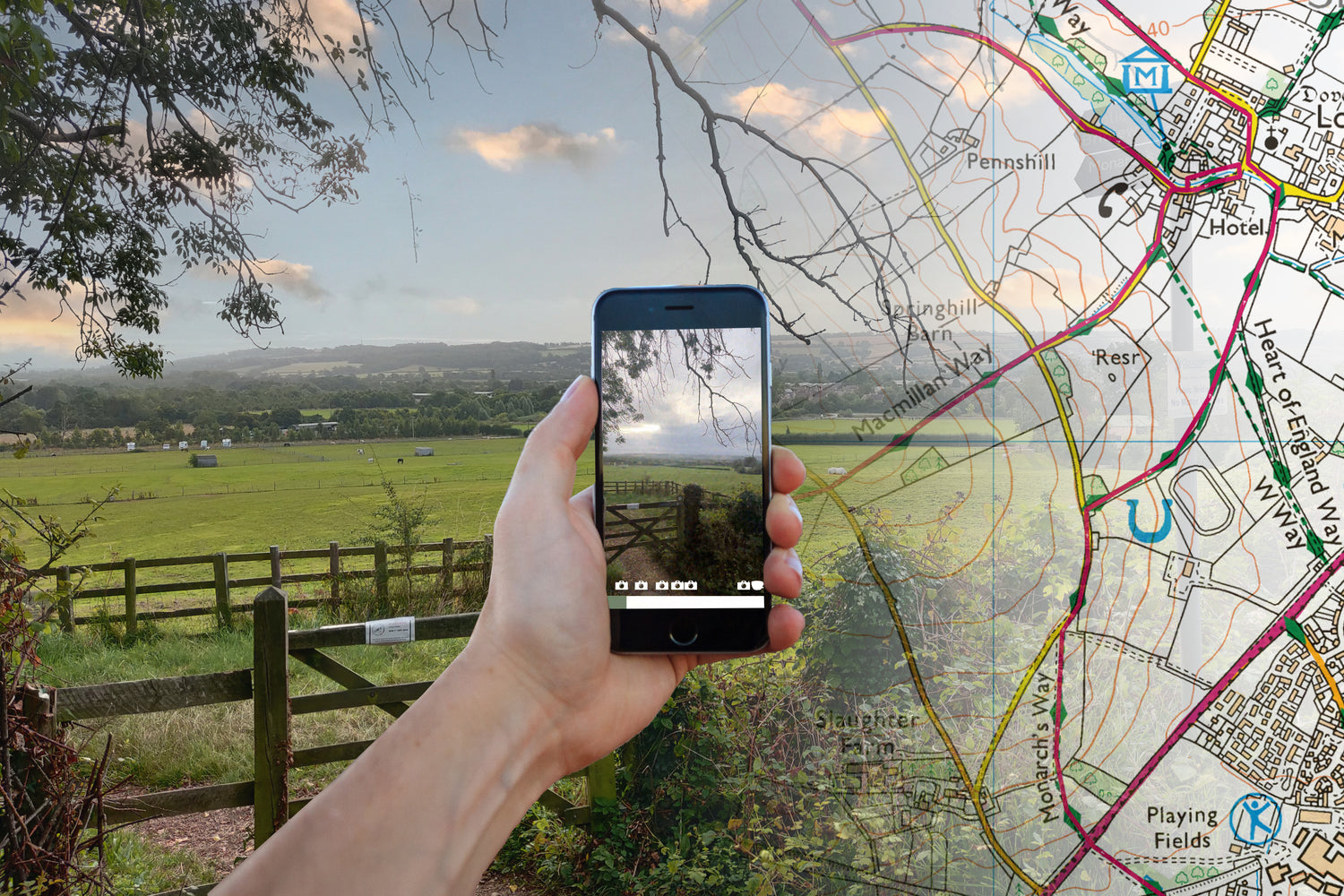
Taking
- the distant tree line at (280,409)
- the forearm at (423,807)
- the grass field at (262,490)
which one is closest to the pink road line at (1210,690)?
the forearm at (423,807)

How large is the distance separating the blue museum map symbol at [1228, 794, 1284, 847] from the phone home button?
5.87 ft

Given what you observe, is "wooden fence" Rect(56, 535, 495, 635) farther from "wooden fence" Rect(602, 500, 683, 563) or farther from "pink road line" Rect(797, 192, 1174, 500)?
"wooden fence" Rect(602, 500, 683, 563)

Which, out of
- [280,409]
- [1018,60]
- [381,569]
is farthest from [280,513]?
[1018,60]

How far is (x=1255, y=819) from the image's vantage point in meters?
1.81

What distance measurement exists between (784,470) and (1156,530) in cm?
133

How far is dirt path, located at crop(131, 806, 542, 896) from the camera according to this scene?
2.87 meters

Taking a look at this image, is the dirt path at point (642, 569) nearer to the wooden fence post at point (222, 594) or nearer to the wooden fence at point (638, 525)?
the wooden fence at point (638, 525)

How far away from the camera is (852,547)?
2.19 meters

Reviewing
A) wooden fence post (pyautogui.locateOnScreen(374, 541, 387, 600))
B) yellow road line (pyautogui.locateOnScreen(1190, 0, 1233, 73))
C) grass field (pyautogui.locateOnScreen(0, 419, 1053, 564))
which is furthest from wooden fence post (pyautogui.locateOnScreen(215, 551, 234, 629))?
yellow road line (pyautogui.locateOnScreen(1190, 0, 1233, 73))

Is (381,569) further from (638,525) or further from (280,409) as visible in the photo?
(638,525)

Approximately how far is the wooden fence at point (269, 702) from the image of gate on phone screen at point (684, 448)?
5.11 feet

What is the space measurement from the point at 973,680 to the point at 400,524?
13.4 feet

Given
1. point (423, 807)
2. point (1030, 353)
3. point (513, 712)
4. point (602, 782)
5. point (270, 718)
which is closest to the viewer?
point (423, 807)

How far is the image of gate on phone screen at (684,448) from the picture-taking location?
1.13 m
